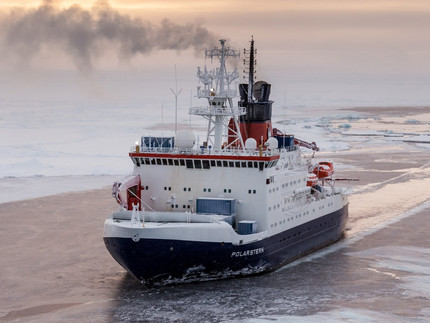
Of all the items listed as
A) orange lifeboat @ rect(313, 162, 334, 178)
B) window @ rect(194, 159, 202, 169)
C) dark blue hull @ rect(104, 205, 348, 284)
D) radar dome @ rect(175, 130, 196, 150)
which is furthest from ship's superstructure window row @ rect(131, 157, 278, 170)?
orange lifeboat @ rect(313, 162, 334, 178)

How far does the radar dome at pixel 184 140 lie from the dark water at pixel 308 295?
4.21 metres

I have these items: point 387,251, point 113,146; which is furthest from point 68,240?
point 113,146

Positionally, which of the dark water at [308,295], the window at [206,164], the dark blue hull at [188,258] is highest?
the window at [206,164]

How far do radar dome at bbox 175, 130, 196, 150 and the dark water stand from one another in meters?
4.21

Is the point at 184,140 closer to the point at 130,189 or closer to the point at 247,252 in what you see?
the point at 130,189

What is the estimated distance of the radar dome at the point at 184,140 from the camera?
874 inches

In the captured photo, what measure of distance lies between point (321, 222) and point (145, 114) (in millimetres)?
66487

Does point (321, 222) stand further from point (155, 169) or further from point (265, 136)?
point (155, 169)

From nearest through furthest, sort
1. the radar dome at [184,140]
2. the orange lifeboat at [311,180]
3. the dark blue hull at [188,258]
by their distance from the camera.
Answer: the dark blue hull at [188,258] → the radar dome at [184,140] → the orange lifeboat at [311,180]

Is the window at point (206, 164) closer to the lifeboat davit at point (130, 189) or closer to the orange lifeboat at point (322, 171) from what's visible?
the lifeboat davit at point (130, 189)

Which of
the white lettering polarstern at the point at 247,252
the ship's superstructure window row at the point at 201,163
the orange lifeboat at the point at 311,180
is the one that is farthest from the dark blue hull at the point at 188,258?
the orange lifeboat at the point at 311,180

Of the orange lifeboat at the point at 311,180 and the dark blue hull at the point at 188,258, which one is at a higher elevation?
the orange lifeboat at the point at 311,180

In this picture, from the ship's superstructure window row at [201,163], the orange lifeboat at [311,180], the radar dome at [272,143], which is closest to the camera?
the ship's superstructure window row at [201,163]

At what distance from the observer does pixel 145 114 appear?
299 feet
